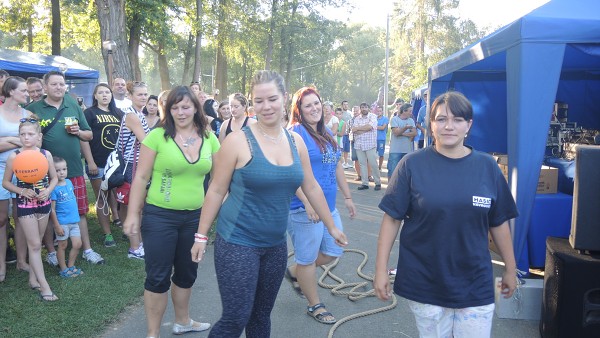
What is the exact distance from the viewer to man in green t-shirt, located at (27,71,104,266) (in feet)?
16.9

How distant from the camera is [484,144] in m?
8.73

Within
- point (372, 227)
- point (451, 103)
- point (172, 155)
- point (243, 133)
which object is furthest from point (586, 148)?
point (372, 227)

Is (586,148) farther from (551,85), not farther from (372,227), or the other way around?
(372,227)

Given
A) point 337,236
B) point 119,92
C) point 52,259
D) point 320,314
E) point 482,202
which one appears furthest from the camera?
point 119,92

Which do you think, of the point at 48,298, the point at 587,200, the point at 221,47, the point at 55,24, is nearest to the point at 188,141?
the point at 48,298

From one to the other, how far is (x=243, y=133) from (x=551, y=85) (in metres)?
3.13

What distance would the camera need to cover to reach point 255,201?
2.66 m

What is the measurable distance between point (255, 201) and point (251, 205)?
0.03 metres

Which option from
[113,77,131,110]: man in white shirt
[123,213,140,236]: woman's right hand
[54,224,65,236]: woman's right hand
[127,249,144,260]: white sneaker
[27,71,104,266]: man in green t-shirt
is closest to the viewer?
[123,213,140,236]: woman's right hand

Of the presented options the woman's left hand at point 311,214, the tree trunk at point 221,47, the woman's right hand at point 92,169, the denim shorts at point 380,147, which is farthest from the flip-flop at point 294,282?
the tree trunk at point 221,47

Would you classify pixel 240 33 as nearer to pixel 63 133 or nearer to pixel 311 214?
pixel 63 133

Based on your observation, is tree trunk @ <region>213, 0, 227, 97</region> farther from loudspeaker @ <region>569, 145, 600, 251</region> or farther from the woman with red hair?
loudspeaker @ <region>569, 145, 600, 251</region>

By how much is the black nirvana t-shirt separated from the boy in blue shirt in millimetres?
1115

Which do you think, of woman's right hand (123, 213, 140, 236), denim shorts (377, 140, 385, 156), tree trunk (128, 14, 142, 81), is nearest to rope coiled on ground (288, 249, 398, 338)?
woman's right hand (123, 213, 140, 236)
